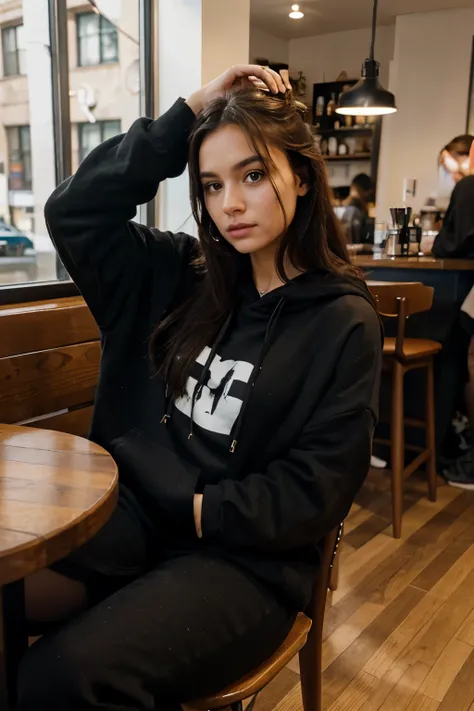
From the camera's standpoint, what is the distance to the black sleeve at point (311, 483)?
3.13 feet

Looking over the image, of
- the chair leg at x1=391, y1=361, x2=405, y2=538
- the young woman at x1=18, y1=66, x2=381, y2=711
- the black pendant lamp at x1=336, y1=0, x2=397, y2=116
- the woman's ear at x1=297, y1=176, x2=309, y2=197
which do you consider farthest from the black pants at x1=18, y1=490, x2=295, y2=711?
the black pendant lamp at x1=336, y1=0, x2=397, y2=116

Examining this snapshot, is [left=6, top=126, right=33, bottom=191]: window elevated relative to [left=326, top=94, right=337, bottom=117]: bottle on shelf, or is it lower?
lower

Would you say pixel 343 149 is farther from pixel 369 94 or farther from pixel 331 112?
pixel 369 94

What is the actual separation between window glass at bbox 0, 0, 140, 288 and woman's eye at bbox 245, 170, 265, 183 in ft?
3.71

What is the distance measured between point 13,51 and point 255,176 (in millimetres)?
1762

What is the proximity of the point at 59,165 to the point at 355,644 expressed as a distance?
185 cm

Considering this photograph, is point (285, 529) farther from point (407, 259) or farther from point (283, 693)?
point (407, 259)

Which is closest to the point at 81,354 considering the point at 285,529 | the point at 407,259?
the point at 285,529

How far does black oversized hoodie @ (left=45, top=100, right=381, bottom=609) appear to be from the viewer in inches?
38.3

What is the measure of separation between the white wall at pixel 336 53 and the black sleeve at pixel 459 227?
131 inches

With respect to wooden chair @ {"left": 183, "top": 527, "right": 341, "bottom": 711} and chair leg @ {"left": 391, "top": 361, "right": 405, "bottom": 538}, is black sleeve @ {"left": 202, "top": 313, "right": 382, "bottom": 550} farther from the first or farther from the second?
chair leg @ {"left": 391, "top": 361, "right": 405, "bottom": 538}

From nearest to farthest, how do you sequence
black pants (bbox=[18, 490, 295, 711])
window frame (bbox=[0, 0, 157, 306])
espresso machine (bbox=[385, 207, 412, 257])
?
black pants (bbox=[18, 490, 295, 711])
window frame (bbox=[0, 0, 157, 306])
espresso machine (bbox=[385, 207, 412, 257])

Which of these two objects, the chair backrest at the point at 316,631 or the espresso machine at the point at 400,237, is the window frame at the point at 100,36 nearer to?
the espresso machine at the point at 400,237

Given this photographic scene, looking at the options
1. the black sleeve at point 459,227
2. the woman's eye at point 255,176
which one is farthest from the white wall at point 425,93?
the woman's eye at point 255,176
